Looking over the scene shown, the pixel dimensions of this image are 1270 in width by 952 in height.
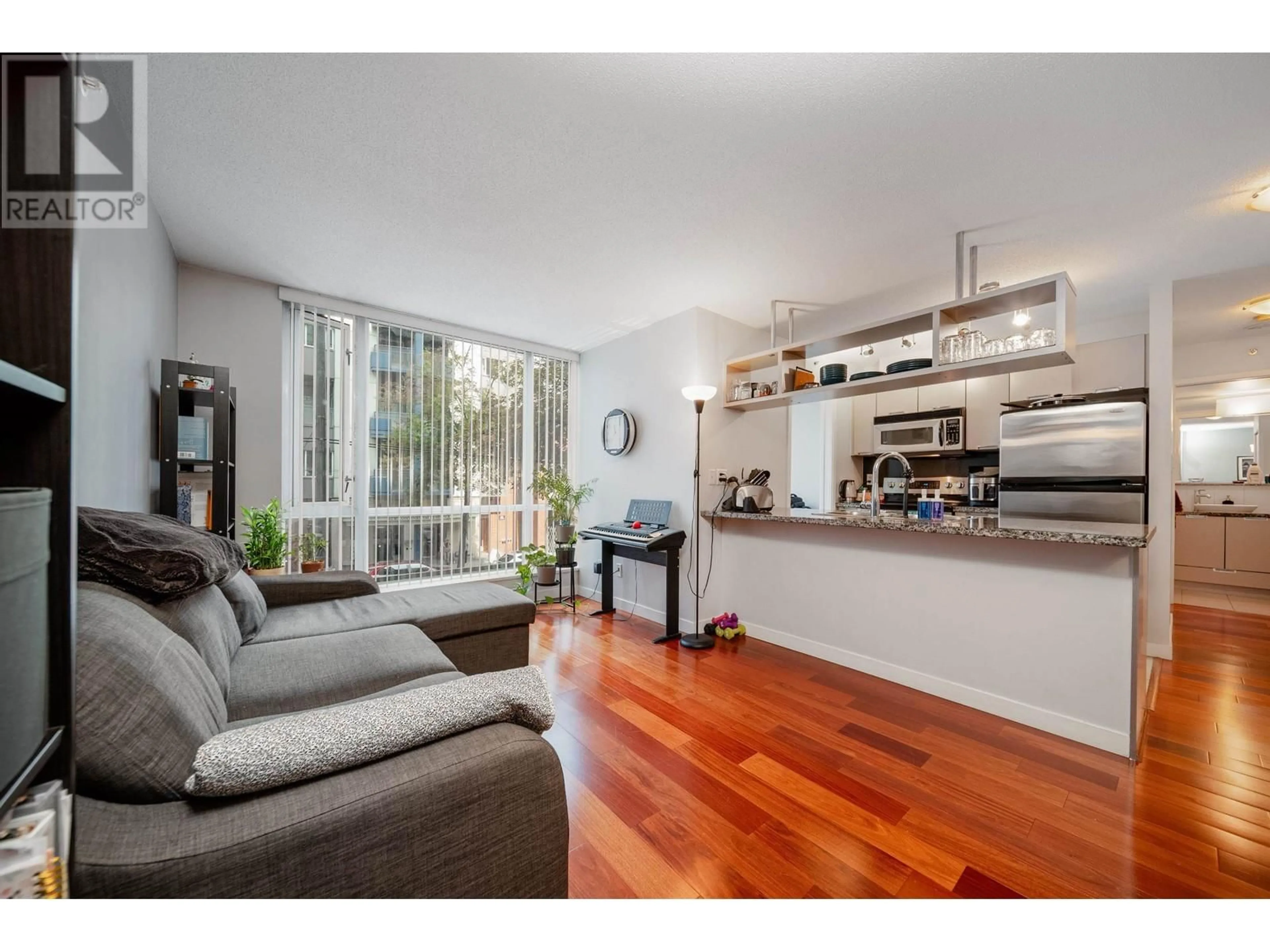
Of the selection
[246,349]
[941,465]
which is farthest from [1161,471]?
[246,349]

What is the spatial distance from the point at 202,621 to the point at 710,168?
234 centimetres

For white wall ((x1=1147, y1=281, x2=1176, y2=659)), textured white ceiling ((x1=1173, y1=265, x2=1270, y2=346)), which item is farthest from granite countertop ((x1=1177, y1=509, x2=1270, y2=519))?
white wall ((x1=1147, y1=281, x2=1176, y2=659))

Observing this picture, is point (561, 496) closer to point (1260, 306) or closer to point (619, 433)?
point (619, 433)

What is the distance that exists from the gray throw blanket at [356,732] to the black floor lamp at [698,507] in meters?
2.41

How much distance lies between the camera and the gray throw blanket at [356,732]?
727mm

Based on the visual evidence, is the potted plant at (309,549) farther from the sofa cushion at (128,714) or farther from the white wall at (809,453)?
the white wall at (809,453)

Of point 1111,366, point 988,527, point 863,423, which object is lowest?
point 988,527

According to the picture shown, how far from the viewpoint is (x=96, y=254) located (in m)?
1.69

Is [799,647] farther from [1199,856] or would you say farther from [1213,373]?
[1213,373]

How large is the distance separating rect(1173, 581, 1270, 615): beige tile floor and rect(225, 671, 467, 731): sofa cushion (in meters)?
6.23

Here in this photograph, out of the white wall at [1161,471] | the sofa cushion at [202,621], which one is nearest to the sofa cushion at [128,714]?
the sofa cushion at [202,621]

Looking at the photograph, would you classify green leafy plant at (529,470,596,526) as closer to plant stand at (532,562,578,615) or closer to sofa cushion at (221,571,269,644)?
plant stand at (532,562,578,615)

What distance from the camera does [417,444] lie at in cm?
384

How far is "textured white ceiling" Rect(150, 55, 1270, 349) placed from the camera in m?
1.54
